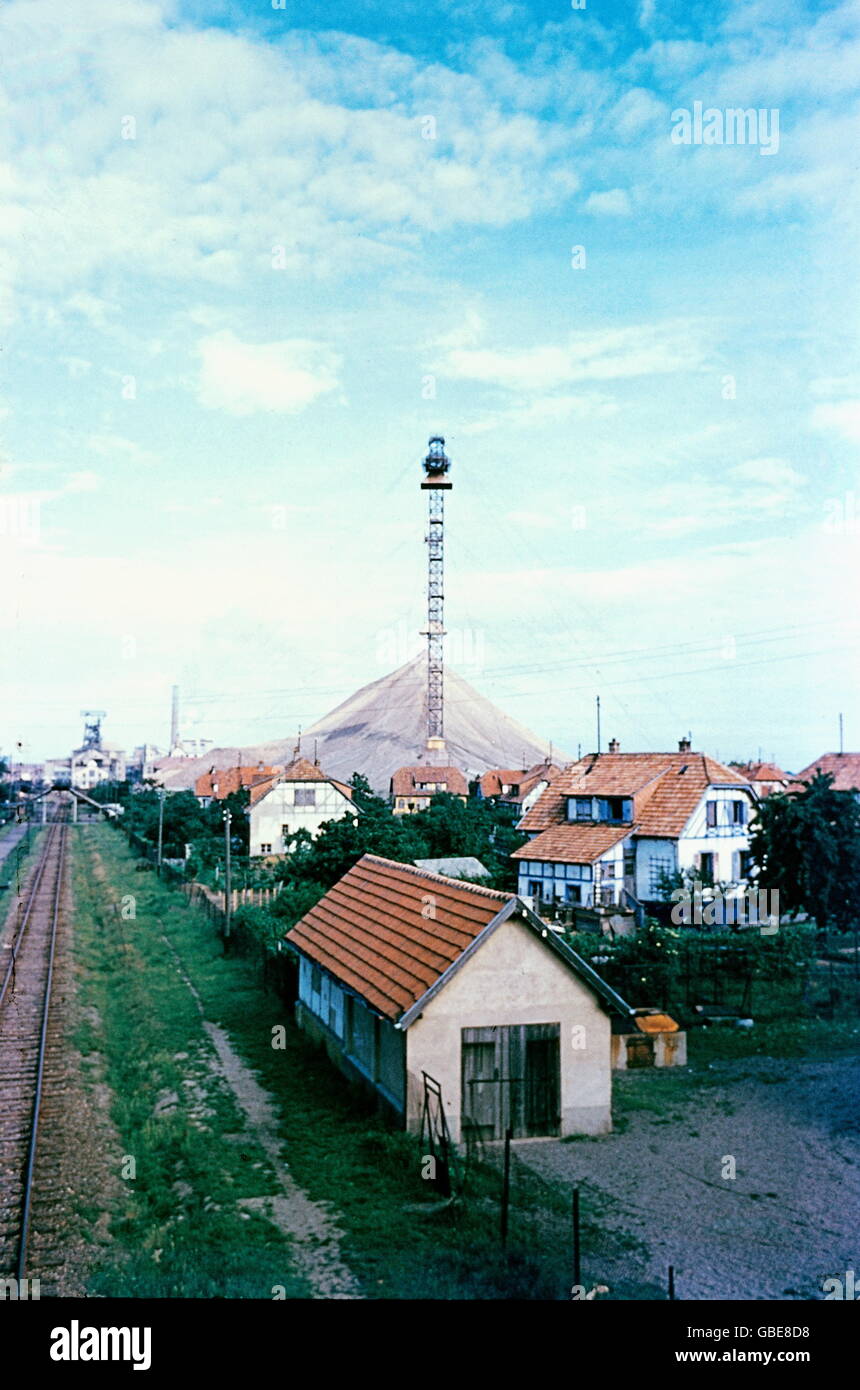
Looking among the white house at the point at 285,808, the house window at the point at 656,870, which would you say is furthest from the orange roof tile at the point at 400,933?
the white house at the point at 285,808

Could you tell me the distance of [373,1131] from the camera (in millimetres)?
14375

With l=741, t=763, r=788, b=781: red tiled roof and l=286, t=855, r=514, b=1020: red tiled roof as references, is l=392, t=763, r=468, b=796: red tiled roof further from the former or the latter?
l=286, t=855, r=514, b=1020: red tiled roof

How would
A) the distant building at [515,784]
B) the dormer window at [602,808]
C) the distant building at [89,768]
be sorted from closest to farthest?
the dormer window at [602,808] → the distant building at [515,784] → the distant building at [89,768]

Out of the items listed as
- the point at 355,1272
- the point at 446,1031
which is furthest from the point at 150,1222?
the point at 446,1031

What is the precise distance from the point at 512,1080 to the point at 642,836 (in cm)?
2676

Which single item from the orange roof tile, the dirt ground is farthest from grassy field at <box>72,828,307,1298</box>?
the dirt ground

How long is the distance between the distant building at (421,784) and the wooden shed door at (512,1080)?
252ft

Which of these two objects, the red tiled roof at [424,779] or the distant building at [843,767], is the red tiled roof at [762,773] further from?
the red tiled roof at [424,779]

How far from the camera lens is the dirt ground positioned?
1052 centimetres

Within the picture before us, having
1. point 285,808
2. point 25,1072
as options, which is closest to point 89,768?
point 285,808

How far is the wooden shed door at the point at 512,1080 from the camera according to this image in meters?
14.4

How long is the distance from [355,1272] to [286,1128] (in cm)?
499

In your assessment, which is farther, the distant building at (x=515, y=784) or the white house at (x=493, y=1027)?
→ the distant building at (x=515, y=784)
